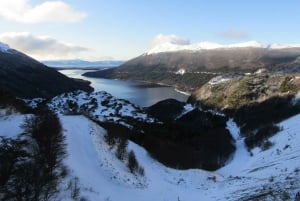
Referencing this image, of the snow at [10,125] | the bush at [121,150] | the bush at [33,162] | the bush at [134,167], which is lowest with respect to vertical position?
the bush at [134,167]

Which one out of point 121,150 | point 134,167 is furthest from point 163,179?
point 121,150

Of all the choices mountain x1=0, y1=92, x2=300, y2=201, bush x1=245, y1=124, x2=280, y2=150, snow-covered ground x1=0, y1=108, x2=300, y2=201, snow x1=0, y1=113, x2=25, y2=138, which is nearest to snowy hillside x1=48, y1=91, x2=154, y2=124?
bush x1=245, y1=124, x2=280, y2=150

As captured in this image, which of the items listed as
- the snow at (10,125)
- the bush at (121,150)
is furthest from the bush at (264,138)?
the snow at (10,125)

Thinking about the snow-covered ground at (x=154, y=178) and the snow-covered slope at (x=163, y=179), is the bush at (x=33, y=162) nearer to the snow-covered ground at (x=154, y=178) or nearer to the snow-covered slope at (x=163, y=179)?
the snow-covered ground at (x=154, y=178)

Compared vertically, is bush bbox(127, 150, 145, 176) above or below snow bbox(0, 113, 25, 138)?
below

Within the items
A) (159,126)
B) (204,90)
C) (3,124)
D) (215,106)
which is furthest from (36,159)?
(204,90)

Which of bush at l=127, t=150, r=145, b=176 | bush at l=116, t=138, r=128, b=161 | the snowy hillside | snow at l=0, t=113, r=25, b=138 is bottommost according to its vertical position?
the snowy hillside

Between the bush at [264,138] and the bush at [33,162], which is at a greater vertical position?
the bush at [33,162]

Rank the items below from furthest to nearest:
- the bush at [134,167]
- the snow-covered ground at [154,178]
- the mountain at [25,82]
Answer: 1. the mountain at [25,82]
2. the bush at [134,167]
3. the snow-covered ground at [154,178]

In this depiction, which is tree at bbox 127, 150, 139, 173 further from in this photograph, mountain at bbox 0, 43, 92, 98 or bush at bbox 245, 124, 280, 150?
mountain at bbox 0, 43, 92, 98

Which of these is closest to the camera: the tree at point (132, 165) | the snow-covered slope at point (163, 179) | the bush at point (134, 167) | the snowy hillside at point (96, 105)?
the snow-covered slope at point (163, 179)
